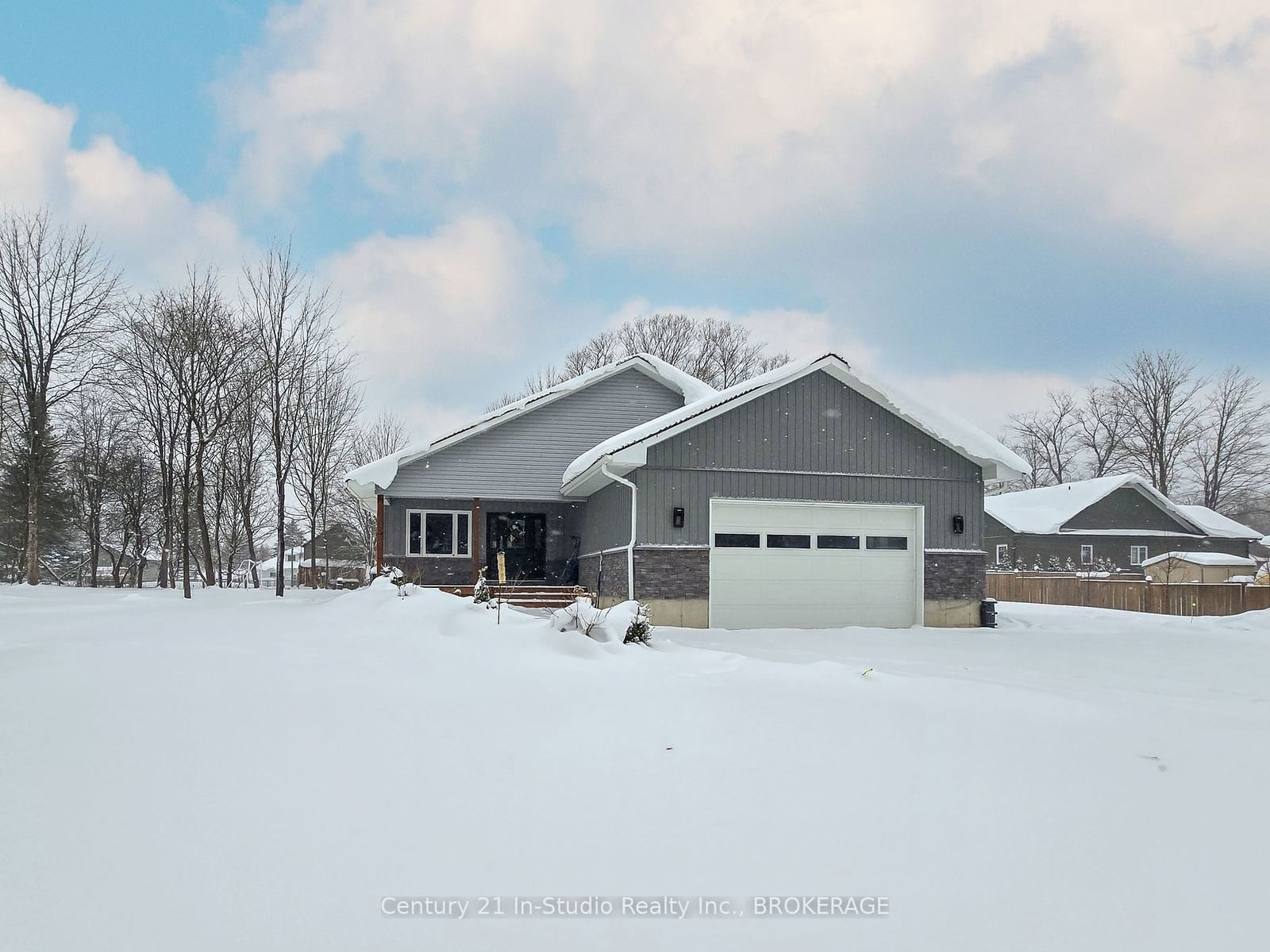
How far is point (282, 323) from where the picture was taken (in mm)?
22078

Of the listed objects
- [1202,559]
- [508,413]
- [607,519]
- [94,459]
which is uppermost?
[508,413]

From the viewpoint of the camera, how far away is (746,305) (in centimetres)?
3306

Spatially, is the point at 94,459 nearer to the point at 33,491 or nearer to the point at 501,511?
the point at 33,491

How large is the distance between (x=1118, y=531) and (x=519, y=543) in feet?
89.6

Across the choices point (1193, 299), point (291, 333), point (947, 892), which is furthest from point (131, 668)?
point (1193, 299)

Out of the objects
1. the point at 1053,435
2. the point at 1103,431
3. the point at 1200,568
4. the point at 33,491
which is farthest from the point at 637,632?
the point at 1053,435

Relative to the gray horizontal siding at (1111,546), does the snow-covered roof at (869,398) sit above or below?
above

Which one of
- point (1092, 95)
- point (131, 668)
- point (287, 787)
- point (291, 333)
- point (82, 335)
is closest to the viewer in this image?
point (287, 787)

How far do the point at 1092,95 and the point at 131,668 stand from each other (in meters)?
15.0

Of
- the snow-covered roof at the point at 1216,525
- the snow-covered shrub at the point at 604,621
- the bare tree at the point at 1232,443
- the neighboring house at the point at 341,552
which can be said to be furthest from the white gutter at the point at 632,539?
the bare tree at the point at 1232,443

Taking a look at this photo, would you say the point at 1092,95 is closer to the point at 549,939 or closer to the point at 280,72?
the point at 280,72

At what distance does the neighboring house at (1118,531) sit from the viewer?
107 feet

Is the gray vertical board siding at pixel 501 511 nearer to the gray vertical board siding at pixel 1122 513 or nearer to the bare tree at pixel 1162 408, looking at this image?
the gray vertical board siding at pixel 1122 513

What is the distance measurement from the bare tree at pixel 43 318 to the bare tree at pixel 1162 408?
141ft
